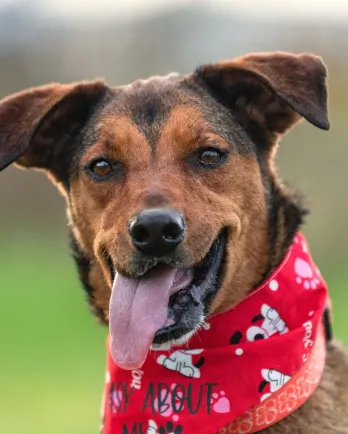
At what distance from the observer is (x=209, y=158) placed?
4.50 m

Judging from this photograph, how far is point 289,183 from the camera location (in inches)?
196

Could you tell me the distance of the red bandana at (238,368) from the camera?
434 cm

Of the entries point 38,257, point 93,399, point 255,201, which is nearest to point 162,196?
point 255,201

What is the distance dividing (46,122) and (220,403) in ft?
6.49

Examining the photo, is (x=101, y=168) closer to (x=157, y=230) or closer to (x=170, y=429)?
(x=157, y=230)

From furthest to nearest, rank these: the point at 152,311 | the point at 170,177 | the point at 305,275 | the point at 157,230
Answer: the point at 305,275 < the point at 170,177 < the point at 152,311 < the point at 157,230

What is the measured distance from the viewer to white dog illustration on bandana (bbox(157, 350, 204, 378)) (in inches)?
177

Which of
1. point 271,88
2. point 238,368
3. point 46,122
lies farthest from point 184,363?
point 46,122

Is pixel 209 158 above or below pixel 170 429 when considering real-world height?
above

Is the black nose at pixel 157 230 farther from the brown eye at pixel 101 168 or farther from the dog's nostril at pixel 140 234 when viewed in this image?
the brown eye at pixel 101 168

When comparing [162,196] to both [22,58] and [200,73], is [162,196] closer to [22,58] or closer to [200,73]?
[200,73]

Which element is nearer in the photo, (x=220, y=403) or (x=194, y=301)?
(x=194, y=301)

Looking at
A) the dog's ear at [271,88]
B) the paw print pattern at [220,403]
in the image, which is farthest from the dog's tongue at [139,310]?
the dog's ear at [271,88]

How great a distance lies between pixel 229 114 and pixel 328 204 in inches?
465
